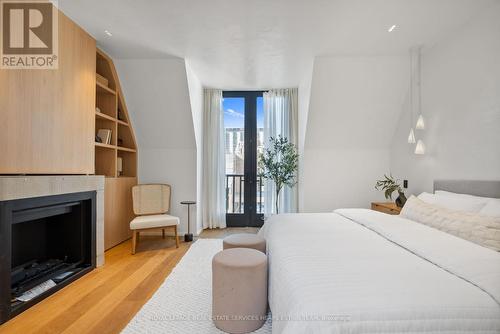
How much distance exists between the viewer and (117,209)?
12.4 ft

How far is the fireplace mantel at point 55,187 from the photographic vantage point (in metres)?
1.94

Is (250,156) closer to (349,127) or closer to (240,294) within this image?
(349,127)

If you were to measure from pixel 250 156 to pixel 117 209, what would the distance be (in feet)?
8.05

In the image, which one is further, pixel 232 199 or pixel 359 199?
pixel 232 199

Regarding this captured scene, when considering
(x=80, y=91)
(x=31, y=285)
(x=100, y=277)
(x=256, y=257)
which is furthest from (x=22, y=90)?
(x=256, y=257)

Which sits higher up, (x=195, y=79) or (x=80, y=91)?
(x=195, y=79)

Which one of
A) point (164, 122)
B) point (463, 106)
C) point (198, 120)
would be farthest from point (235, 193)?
point (463, 106)

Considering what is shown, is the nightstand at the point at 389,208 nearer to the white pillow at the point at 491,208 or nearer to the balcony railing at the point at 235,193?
the white pillow at the point at 491,208

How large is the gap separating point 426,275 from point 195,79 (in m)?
3.95

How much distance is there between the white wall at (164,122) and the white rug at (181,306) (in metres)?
1.62

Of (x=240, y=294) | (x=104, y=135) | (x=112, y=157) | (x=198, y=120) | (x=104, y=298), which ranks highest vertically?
(x=198, y=120)

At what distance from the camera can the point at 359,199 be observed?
448cm

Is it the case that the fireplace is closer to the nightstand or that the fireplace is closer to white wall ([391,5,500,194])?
the nightstand

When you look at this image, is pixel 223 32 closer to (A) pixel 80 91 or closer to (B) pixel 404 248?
(A) pixel 80 91
